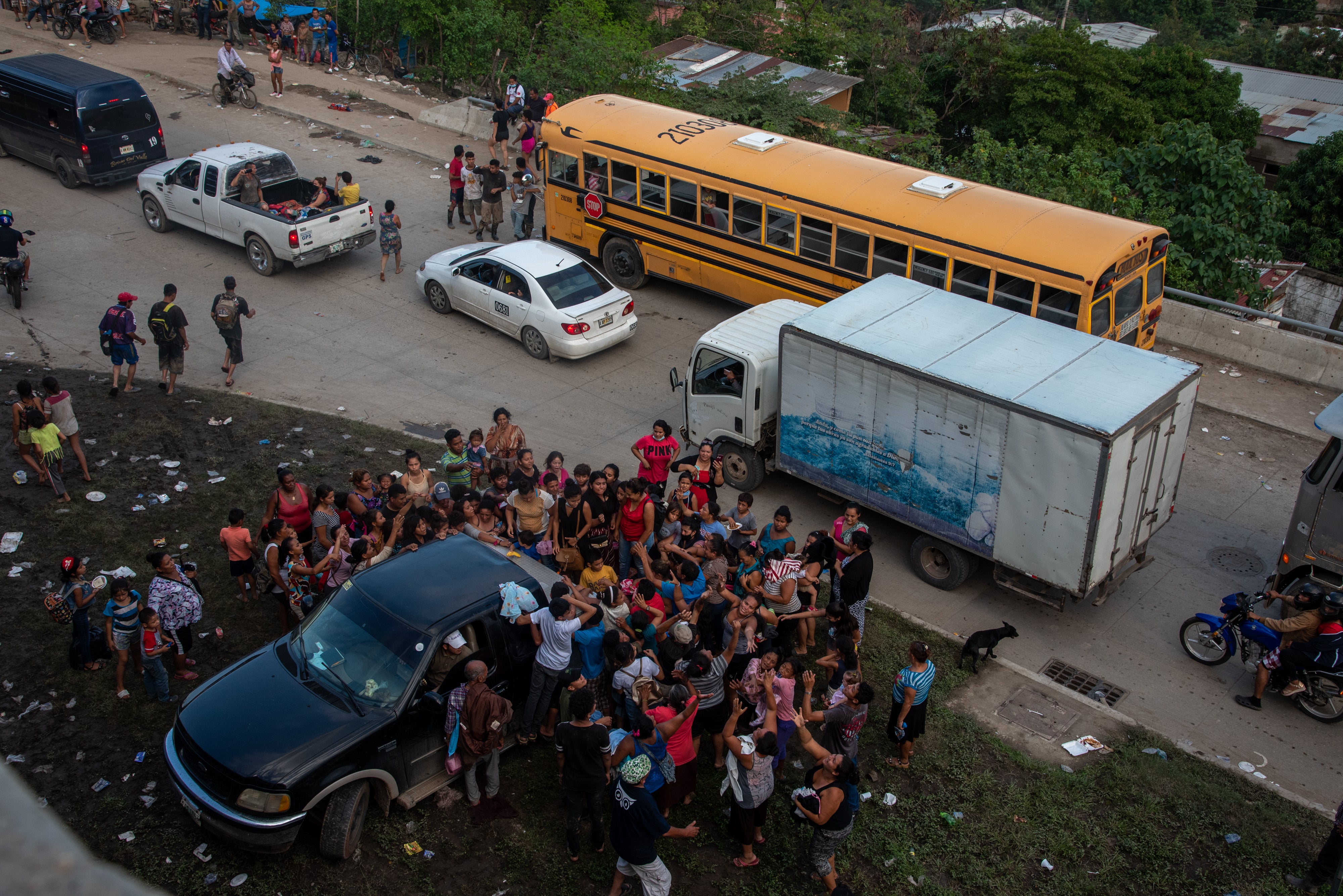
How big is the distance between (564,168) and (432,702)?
40.1 ft

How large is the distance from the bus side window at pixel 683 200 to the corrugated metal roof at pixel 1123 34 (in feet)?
162

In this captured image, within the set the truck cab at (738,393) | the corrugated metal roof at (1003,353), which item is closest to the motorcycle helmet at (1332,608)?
the corrugated metal roof at (1003,353)

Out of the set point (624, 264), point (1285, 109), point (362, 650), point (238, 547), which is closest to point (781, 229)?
point (624, 264)

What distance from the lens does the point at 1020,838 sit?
8484 mm

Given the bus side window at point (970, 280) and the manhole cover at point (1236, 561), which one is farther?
the bus side window at point (970, 280)

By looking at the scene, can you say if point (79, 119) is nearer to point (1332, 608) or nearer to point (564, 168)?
point (564, 168)

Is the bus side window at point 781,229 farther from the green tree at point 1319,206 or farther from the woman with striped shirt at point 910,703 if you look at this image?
the green tree at point 1319,206

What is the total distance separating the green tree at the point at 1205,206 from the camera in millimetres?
19453

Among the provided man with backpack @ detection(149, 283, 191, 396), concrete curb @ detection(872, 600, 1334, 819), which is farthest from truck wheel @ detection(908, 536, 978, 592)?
man with backpack @ detection(149, 283, 191, 396)

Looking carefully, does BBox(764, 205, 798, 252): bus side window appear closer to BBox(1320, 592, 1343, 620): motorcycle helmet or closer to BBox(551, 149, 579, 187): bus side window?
BBox(551, 149, 579, 187): bus side window

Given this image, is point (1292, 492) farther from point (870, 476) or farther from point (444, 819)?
point (444, 819)

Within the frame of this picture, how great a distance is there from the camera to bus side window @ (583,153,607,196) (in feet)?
58.2

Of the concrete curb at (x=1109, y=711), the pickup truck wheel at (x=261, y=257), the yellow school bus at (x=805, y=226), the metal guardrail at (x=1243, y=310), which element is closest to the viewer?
the concrete curb at (x=1109, y=711)

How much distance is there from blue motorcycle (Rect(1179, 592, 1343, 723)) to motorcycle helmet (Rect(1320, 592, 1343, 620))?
528 millimetres
